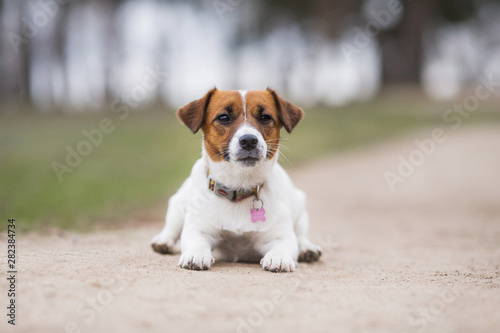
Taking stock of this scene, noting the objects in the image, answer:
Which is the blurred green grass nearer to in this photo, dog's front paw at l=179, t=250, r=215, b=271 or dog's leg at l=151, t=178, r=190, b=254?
dog's leg at l=151, t=178, r=190, b=254

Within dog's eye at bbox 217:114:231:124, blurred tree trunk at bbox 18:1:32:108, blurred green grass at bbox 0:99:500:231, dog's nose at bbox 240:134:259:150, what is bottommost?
blurred green grass at bbox 0:99:500:231

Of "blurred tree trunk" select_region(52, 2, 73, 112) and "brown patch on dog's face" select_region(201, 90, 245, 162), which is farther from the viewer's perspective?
"blurred tree trunk" select_region(52, 2, 73, 112)

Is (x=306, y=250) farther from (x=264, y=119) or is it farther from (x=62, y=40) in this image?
(x=62, y=40)

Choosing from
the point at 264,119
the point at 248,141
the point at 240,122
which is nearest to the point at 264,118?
the point at 264,119

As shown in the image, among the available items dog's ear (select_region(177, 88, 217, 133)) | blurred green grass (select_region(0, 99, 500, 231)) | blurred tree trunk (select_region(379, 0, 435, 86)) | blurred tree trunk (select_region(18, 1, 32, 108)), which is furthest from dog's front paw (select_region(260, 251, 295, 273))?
blurred tree trunk (select_region(18, 1, 32, 108))

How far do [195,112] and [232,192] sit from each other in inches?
39.0

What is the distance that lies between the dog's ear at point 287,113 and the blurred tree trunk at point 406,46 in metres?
26.7

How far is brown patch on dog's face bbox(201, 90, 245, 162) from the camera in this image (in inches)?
202

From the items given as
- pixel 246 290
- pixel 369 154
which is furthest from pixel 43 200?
pixel 369 154

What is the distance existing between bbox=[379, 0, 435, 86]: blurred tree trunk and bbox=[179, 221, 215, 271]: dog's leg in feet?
92.1

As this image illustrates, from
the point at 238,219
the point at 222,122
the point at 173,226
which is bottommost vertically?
the point at 173,226

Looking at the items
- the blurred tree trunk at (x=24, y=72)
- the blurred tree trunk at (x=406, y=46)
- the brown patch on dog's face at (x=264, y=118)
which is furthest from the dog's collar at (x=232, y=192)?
the blurred tree trunk at (x=24, y=72)

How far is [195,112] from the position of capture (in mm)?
5535

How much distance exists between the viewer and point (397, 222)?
9.54 meters
